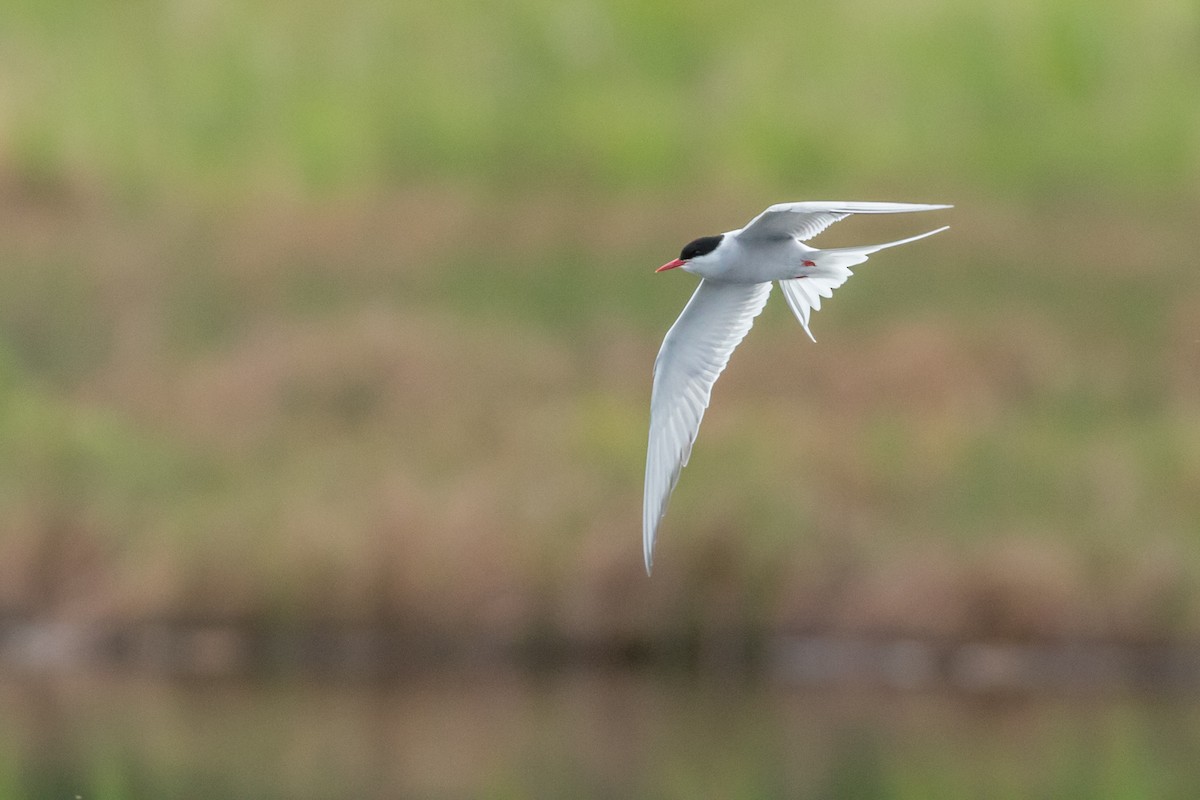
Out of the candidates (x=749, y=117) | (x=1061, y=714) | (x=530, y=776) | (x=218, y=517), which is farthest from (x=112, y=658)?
(x=749, y=117)

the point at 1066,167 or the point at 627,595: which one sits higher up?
the point at 1066,167

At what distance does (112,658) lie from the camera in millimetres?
15875

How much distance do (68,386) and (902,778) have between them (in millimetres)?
10083

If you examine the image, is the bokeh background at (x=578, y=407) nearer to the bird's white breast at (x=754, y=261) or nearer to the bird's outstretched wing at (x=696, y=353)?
the bird's outstretched wing at (x=696, y=353)

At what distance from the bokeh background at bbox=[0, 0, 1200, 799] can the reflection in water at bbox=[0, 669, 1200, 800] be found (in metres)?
0.05

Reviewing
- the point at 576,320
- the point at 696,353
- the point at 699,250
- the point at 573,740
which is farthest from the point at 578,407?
the point at 699,250

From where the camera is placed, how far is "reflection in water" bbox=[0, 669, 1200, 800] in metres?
11.4

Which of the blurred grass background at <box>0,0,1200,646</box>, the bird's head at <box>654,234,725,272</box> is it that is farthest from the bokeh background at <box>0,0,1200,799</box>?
the bird's head at <box>654,234,725,272</box>

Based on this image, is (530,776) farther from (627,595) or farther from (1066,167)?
(1066,167)

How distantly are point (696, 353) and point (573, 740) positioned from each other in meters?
3.50

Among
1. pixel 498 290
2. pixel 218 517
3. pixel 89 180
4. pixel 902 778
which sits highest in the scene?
pixel 89 180

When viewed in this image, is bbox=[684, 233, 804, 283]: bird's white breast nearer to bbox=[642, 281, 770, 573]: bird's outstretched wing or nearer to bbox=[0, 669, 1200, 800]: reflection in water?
bbox=[642, 281, 770, 573]: bird's outstretched wing

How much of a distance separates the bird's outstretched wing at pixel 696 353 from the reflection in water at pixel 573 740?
2179 mm

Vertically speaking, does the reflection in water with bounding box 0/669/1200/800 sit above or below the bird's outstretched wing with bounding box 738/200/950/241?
below
